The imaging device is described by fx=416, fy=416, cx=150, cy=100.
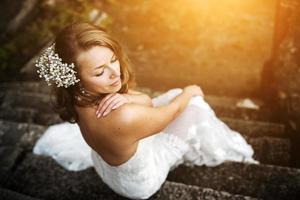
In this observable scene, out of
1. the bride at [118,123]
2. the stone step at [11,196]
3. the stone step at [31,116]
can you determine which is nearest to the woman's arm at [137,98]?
the bride at [118,123]

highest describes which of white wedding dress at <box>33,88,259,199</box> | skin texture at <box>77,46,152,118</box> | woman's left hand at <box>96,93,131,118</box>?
skin texture at <box>77,46,152,118</box>

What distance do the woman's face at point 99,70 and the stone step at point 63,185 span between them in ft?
3.21

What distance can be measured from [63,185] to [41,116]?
1.57 meters

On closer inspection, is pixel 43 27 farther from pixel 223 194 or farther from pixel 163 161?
pixel 223 194

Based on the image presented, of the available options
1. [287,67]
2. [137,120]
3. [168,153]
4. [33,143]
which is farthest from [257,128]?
[33,143]

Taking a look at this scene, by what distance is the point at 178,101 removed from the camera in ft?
11.0

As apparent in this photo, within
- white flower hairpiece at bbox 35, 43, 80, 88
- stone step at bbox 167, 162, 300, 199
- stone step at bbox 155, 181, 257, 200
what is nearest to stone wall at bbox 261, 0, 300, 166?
stone step at bbox 167, 162, 300, 199

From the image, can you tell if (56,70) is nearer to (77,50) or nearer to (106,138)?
(77,50)

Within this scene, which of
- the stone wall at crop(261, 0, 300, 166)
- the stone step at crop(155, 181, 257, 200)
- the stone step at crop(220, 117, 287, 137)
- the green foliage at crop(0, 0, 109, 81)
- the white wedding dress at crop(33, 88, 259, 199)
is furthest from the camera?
the green foliage at crop(0, 0, 109, 81)

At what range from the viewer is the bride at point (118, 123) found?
8.75 feet

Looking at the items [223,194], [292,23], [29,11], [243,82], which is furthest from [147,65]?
[223,194]

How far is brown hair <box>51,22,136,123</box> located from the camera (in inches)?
102

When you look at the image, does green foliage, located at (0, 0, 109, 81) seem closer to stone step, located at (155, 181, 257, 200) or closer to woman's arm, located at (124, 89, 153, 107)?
woman's arm, located at (124, 89, 153, 107)

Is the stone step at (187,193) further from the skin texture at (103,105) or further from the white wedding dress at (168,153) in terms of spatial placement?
the skin texture at (103,105)
